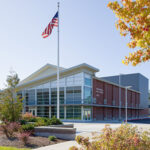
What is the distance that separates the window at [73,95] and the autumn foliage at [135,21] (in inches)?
1295

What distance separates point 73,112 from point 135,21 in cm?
3551

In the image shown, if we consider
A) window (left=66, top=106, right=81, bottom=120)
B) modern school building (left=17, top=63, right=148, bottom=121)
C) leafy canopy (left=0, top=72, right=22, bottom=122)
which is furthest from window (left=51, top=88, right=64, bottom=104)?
leafy canopy (left=0, top=72, right=22, bottom=122)

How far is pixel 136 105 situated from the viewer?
68.7 meters

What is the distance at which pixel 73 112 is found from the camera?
4184cm

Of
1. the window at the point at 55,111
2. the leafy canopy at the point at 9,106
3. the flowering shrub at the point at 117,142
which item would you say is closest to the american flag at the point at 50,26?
the leafy canopy at the point at 9,106

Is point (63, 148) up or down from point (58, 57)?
down

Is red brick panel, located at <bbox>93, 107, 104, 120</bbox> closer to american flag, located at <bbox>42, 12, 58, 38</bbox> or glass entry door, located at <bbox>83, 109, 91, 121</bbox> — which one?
glass entry door, located at <bbox>83, 109, 91, 121</bbox>

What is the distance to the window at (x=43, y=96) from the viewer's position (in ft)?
153

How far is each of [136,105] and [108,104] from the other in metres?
23.8

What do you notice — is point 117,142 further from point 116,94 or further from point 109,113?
point 116,94

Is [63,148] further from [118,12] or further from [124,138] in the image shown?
[118,12]

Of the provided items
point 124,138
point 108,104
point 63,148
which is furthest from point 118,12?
point 108,104

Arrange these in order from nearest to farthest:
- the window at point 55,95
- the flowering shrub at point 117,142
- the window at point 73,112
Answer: the flowering shrub at point 117,142 < the window at point 73,112 < the window at point 55,95

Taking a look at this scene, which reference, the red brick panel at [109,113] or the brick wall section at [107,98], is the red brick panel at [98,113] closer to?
the brick wall section at [107,98]
